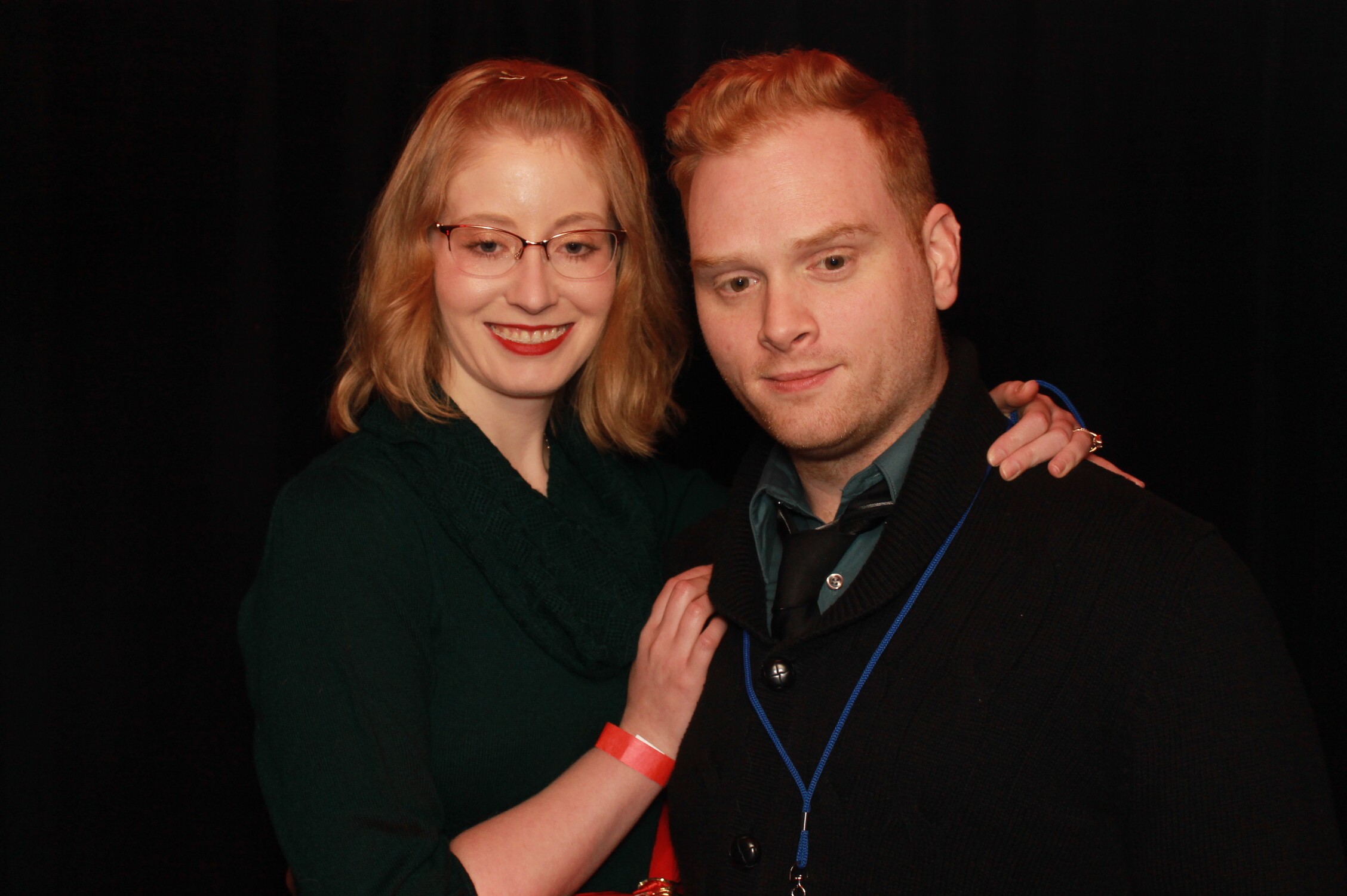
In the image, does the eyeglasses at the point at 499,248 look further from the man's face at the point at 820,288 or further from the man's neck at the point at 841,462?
the man's neck at the point at 841,462

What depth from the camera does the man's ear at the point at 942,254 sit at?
5.57 feet

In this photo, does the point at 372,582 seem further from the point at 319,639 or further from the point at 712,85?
the point at 712,85

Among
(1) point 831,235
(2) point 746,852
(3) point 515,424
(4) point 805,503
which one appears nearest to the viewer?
(2) point 746,852

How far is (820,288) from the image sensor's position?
5.20 ft

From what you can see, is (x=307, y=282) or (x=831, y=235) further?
(x=307, y=282)

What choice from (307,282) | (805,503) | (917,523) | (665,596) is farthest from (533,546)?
(307,282)

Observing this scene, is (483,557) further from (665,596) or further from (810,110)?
(810,110)

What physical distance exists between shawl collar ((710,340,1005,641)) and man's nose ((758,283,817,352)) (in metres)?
0.23

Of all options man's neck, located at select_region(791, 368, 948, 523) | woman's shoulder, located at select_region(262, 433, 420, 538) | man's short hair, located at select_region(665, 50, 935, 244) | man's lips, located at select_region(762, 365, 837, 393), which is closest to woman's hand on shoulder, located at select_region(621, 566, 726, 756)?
man's neck, located at select_region(791, 368, 948, 523)

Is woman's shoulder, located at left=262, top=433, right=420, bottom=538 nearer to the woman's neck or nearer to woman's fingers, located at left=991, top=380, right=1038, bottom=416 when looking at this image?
the woman's neck

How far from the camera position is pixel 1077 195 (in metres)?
2.62

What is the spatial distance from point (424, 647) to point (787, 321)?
750 millimetres

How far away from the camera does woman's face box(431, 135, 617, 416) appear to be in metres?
1.88

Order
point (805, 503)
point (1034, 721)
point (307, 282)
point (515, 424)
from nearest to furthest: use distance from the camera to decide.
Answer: point (1034, 721) → point (805, 503) → point (515, 424) → point (307, 282)
